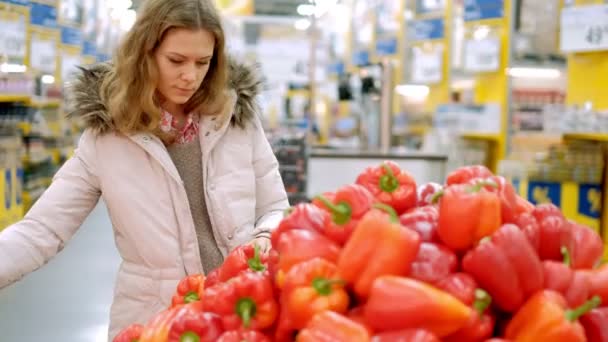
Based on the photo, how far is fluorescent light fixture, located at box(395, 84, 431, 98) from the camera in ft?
43.7

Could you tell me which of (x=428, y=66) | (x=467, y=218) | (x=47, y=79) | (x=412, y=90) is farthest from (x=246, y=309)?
(x=412, y=90)

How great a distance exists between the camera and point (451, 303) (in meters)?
1.23

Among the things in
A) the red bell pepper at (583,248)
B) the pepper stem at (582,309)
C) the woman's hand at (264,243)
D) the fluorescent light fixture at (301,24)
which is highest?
the fluorescent light fixture at (301,24)

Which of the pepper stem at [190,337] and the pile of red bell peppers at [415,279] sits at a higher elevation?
the pile of red bell peppers at [415,279]

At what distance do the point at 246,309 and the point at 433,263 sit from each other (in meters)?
0.38

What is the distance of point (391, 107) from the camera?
888 cm

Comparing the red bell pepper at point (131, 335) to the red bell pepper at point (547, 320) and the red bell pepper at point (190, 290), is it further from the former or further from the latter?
the red bell pepper at point (547, 320)

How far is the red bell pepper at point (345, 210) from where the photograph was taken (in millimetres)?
1436

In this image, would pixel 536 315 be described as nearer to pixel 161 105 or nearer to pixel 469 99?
pixel 161 105

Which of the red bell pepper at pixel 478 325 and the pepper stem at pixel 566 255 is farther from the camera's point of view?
the pepper stem at pixel 566 255

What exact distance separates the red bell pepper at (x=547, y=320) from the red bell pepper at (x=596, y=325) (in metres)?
0.06

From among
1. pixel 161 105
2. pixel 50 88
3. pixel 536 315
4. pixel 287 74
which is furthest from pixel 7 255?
pixel 50 88

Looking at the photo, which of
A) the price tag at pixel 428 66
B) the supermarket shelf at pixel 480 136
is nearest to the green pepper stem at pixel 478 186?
the supermarket shelf at pixel 480 136

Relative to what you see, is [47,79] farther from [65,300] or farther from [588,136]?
[588,136]
